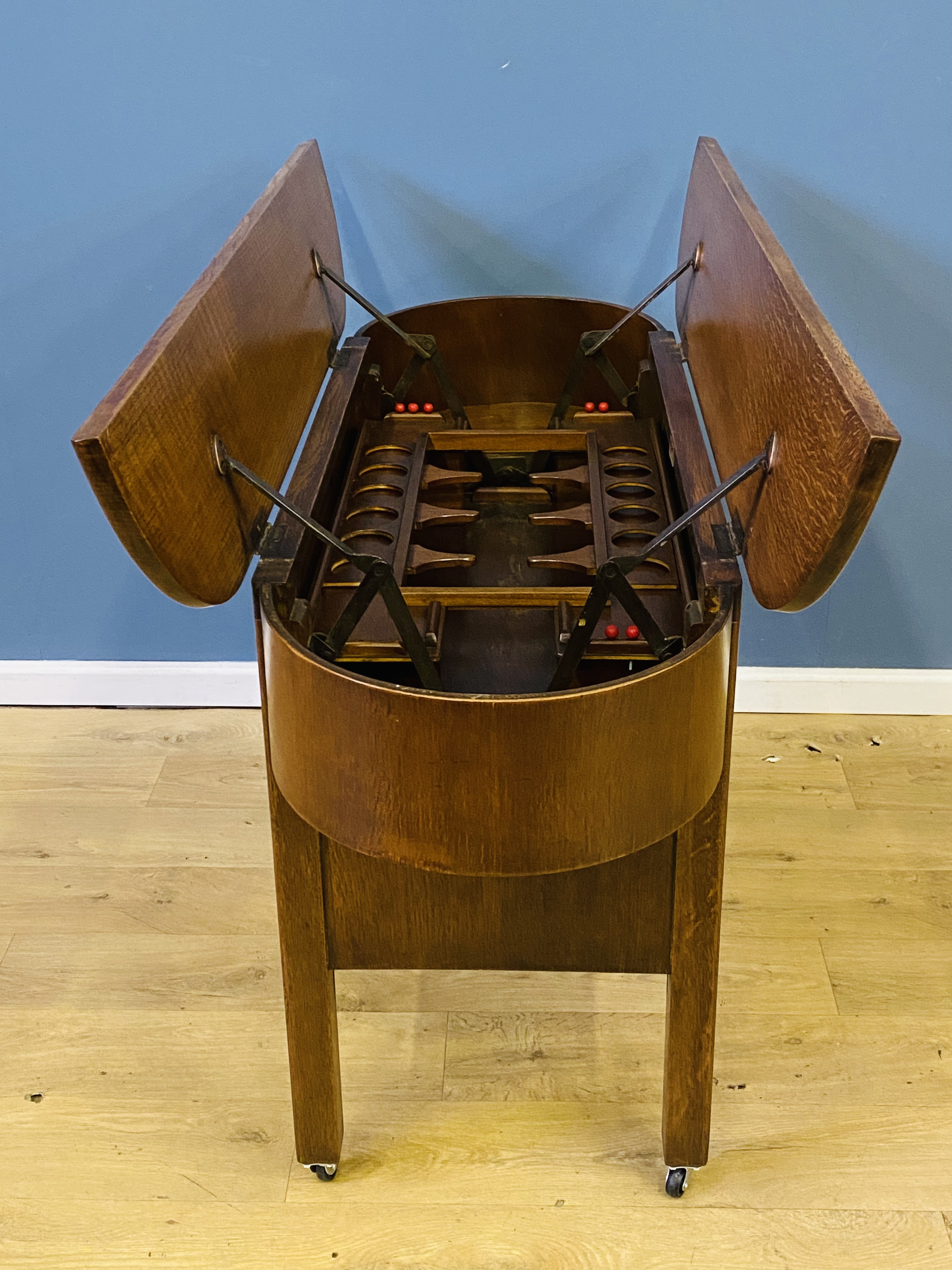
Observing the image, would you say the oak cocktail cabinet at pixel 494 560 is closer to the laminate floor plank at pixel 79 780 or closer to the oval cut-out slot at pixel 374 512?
the oval cut-out slot at pixel 374 512

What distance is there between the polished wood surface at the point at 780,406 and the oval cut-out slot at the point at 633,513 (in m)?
0.11

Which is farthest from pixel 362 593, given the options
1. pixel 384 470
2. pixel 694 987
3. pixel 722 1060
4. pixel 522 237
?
pixel 522 237

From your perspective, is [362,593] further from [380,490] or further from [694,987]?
[694,987]

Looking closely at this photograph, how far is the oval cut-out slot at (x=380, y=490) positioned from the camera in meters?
1.52

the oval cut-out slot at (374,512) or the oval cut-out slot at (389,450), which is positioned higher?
the oval cut-out slot at (389,450)

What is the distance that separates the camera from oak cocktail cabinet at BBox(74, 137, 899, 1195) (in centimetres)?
102

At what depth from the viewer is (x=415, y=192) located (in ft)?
6.17

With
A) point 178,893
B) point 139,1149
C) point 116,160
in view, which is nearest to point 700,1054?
point 139,1149

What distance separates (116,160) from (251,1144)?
144 cm

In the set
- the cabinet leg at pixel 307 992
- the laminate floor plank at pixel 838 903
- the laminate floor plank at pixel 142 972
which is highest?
the cabinet leg at pixel 307 992

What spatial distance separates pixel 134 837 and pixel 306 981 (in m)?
0.77

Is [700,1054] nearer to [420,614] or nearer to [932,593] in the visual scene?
[420,614]

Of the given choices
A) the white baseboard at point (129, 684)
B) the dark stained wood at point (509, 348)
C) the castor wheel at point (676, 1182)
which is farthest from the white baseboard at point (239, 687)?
the castor wheel at point (676, 1182)

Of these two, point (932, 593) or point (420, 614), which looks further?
point (932, 593)
